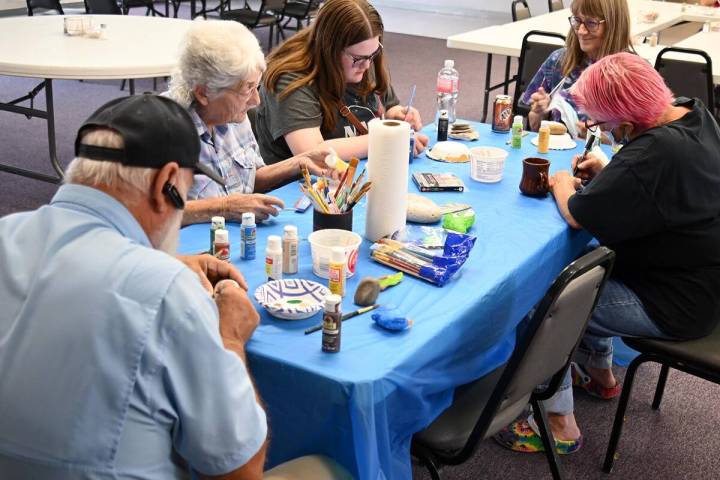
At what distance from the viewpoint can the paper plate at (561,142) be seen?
3.13 m

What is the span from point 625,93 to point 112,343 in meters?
1.65

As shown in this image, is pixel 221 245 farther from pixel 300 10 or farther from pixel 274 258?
pixel 300 10

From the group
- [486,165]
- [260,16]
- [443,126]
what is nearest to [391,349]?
[486,165]

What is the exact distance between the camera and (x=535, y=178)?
8.50ft

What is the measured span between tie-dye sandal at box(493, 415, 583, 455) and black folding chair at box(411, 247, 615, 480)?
517 mm

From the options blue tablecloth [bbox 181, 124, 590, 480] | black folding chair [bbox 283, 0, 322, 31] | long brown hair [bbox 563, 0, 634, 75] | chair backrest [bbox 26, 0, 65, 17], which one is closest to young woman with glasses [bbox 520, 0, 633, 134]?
long brown hair [bbox 563, 0, 634, 75]

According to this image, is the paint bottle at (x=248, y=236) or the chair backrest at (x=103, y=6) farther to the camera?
the chair backrest at (x=103, y=6)

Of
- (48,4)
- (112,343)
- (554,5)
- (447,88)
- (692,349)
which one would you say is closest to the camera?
(112,343)

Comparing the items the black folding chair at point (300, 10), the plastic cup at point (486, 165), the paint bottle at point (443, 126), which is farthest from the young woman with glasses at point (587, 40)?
the black folding chair at point (300, 10)

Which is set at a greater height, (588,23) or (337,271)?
(588,23)

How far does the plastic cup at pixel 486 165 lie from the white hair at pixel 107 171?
1.58m

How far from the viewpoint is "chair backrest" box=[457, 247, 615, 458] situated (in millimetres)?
1757

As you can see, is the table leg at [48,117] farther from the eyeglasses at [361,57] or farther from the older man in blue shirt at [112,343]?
the older man in blue shirt at [112,343]

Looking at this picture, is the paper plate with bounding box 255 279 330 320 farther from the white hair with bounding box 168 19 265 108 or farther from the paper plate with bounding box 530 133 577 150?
the paper plate with bounding box 530 133 577 150
